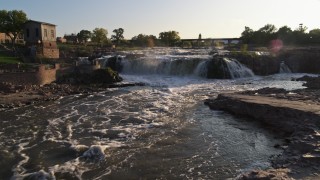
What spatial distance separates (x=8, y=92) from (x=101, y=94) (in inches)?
299

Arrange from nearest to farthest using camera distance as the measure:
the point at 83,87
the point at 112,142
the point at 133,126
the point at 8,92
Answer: the point at 112,142, the point at 133,126, the point at 8,92, the point at 83,87

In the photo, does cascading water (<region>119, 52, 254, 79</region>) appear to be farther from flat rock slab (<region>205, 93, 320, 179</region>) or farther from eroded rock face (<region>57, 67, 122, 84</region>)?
flat rock slab (<region>205, 93, 320, 179</region>)

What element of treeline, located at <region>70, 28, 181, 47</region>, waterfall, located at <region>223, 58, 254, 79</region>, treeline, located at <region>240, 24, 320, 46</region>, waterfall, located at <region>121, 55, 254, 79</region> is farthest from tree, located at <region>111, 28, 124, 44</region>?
waterfall, located at <region>223, 58, 254, 79</region>

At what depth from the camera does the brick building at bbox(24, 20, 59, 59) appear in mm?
50812

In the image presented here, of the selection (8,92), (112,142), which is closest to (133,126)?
(112,142)

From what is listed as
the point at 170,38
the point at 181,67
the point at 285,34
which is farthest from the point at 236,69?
the point at 170,38

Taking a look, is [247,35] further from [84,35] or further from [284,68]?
[284,68]

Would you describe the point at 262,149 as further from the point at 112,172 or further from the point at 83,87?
the point at 83,87

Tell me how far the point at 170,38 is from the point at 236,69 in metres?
64.9

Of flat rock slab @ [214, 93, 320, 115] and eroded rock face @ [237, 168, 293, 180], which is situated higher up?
flat rock slab @ [214, 93, 320, 115]

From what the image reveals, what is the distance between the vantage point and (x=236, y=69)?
4525 cm

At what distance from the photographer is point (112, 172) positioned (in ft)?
44.1

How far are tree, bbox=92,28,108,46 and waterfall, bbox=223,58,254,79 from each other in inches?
1977

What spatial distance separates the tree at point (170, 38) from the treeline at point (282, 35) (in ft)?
64.7
